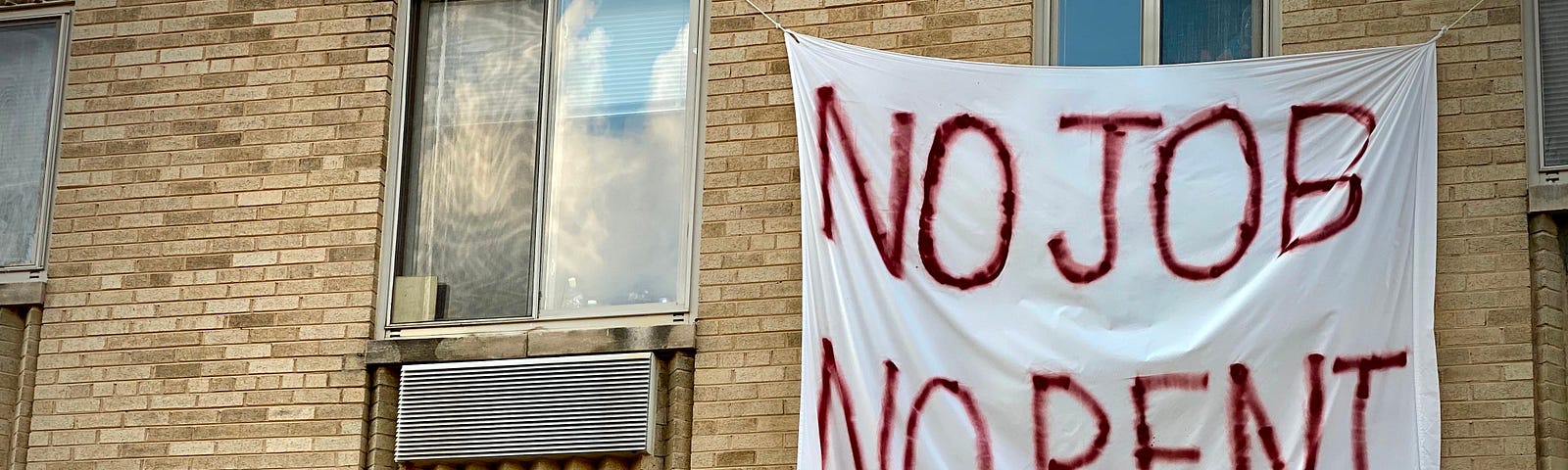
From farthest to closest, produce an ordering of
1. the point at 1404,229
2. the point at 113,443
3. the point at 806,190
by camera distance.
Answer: the point at 113,443 < the point at 806,190 < the point at 1404,229

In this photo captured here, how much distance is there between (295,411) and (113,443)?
101cm

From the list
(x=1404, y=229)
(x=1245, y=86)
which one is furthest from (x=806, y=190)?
(x=1404, y=229)

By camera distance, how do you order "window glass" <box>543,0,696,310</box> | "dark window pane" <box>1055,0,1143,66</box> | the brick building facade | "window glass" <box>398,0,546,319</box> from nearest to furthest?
the brick building facade → "dark window pane" <box>1055,0,1143,66</box> → "window glass" <box>543,0,696,310</box> → "window glass" <box>398,0,546,319</box>

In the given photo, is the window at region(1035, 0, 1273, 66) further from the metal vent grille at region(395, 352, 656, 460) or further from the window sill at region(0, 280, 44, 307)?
the window sill at region(0, 280, 44, 307)

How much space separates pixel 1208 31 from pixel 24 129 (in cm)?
634

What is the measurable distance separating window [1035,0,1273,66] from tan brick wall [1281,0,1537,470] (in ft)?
1.04

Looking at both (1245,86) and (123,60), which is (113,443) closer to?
(123,60)

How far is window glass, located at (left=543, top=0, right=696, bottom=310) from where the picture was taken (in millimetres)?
10391

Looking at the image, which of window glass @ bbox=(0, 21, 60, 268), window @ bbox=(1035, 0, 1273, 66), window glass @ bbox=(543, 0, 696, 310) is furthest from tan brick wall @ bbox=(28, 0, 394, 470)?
window @ bbox=(1035, 0, 1273, 66)

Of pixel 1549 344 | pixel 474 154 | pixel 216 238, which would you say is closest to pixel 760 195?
pixel 474 154

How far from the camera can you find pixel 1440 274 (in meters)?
9.08

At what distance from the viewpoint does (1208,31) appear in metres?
10.0

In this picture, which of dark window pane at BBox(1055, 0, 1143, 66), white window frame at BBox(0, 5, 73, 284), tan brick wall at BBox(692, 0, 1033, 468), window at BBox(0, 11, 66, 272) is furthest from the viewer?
window at BBox(0, 11, 66, 272)

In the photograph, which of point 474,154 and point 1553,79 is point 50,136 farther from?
point 1553,79
